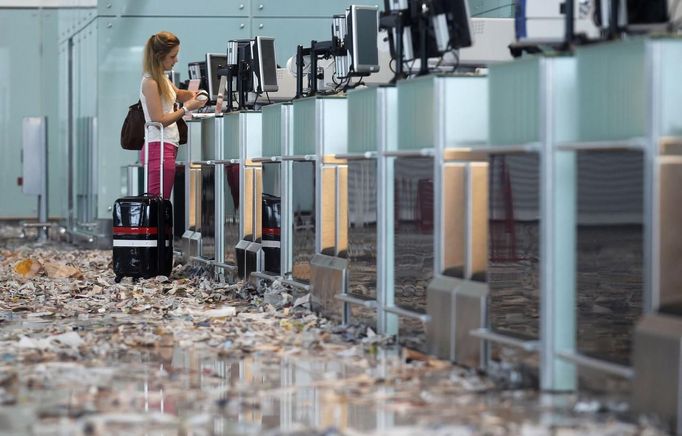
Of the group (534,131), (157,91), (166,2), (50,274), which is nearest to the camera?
(534,131)

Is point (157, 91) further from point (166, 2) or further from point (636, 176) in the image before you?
point (166, 2)

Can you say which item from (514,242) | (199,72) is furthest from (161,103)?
(514,242)

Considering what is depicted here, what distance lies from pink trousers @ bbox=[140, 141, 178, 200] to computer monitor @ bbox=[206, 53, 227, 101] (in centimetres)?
170

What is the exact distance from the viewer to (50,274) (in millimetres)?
11672

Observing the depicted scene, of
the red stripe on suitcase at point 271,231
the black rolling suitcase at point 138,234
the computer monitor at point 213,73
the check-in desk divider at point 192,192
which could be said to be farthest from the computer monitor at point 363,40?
the computer monitor at point 213,73

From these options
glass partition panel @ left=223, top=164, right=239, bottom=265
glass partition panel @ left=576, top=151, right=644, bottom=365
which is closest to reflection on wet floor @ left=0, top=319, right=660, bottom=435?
glass partition panel @ left=576, top=151, right=644, bottom=365

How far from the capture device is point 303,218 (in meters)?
8.46

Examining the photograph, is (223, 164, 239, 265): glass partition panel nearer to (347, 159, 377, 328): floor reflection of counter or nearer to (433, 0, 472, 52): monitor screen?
(347, 159, 377, 328): floor reflection of counter

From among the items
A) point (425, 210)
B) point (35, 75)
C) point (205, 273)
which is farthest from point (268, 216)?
point (35, 75)

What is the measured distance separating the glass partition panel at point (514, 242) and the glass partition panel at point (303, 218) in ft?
3.56

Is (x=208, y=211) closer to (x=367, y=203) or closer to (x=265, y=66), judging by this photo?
(x=265, y=66)

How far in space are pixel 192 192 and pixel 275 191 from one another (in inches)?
115

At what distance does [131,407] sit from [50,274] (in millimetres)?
6928

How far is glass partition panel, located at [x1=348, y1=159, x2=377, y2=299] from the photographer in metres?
7.13
